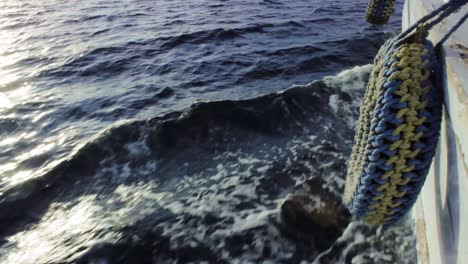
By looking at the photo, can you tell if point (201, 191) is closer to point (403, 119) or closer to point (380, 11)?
point (403, 119)

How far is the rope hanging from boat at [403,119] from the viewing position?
168 cm

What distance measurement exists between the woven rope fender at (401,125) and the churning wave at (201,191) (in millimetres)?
1311

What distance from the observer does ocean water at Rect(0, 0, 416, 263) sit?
3342mm

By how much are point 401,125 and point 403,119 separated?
0.03 metres

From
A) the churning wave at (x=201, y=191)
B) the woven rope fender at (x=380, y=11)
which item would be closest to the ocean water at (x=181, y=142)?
the churning wave at (x=201, y=191)

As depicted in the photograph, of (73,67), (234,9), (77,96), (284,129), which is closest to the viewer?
(284,129)

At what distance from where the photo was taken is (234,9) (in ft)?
41.3

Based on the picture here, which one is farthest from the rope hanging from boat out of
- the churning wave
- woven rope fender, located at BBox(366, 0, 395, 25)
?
woven rope fender, located at BBox(366, 0, 395, 25)

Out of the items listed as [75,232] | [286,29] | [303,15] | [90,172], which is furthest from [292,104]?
[303,15]

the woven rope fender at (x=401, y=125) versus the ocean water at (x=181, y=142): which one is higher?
the woven rope fender at (x=401, y=125)

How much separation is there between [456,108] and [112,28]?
38.0 feet

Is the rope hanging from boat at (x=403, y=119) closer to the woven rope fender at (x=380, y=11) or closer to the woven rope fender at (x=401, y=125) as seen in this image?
the woven rope fender at (x=401, y=125)

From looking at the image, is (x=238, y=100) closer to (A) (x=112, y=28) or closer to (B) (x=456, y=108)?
(B) (x=456, y=108)

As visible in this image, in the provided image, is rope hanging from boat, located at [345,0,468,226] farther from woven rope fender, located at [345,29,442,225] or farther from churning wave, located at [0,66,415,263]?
churning wave, located at [0,66,415,263]
